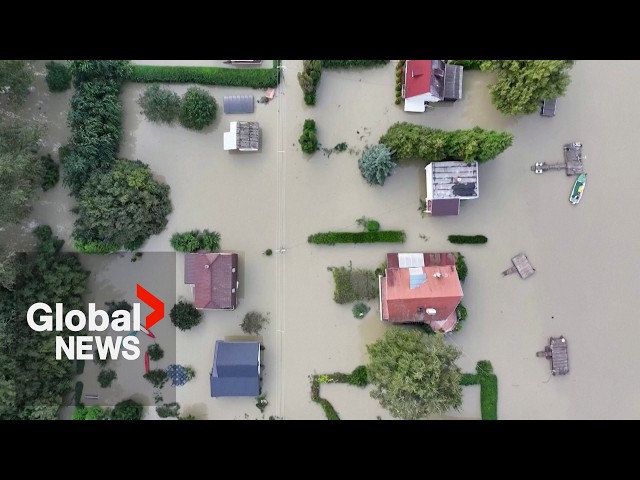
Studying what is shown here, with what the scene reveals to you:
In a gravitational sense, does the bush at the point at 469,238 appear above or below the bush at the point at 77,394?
above

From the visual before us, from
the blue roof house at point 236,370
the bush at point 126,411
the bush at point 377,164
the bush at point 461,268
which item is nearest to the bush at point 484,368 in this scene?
the bush at point 461,268

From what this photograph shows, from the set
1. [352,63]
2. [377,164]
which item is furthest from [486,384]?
[352,63]

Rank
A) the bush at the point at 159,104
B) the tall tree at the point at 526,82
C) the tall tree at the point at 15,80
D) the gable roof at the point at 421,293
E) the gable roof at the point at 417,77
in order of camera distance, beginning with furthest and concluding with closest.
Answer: the bush at the point at 159,104
the gable roof at the point at 417,77
the gable roof at the point at 421,293
the tall tree at the point at 15,80
the tall tree at the point at 526,82

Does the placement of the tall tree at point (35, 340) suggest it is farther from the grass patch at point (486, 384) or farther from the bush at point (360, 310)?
the grass patch at point (486, 384)

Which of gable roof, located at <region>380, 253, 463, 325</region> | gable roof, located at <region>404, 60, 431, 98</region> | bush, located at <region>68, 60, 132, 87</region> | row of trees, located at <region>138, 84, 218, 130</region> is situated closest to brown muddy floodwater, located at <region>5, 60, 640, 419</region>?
row of trees, located at <region>138, 84, 218, 130</region>

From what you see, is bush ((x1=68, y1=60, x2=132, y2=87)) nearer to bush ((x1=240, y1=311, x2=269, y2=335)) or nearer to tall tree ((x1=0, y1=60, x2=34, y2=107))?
tall tree ((x1=0, y1=60, x2=34, y2=107))

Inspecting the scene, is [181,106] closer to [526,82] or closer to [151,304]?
[151,304]
